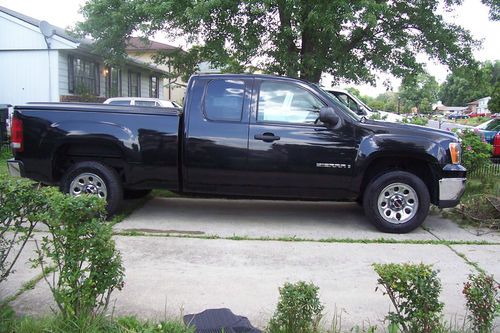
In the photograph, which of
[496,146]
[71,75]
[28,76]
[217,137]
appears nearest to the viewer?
[217,137]

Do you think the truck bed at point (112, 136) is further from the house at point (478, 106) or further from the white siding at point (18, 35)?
the house at point (478, 106)

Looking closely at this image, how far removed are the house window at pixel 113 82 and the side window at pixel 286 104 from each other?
682 inches

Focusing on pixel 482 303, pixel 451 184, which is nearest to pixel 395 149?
pixel 451 184

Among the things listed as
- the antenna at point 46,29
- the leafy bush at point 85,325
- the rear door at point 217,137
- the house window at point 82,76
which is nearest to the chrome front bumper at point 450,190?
the rear door at point 217,137

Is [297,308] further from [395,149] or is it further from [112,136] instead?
[112,136]

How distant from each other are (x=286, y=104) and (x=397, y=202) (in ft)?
6.26

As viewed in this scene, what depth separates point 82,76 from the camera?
19.6 meters

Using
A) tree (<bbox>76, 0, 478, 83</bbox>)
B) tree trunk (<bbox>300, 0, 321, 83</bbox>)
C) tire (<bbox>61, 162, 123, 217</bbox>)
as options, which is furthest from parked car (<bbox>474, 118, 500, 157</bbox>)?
tire (<bbox>61, 162, 123, 217</bbox>)

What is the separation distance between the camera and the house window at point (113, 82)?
22281 mm

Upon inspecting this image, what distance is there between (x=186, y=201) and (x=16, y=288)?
156 inches

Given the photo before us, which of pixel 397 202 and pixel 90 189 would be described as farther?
pixel 90 189

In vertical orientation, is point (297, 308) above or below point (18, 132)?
below

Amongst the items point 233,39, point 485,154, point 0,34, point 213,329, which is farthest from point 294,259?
point 0,34

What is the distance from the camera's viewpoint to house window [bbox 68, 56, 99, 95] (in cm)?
1855
